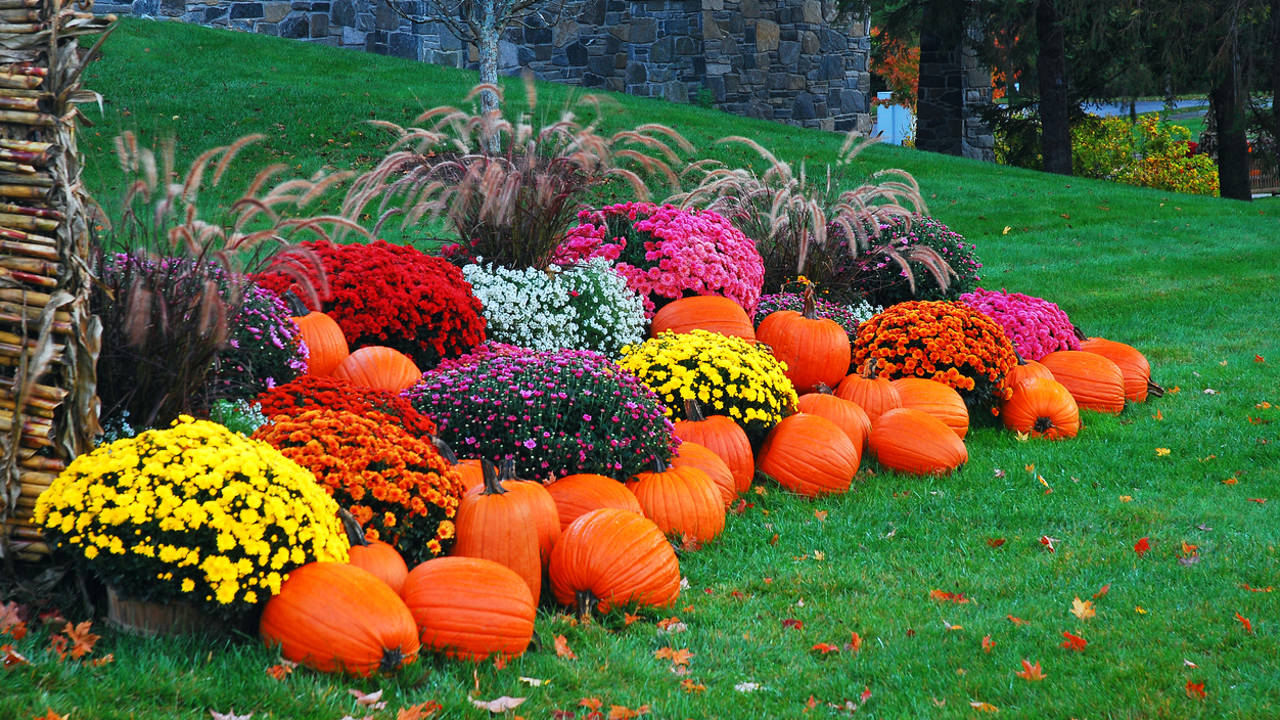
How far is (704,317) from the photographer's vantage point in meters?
7.94

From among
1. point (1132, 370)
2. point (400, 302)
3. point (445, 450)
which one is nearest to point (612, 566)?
point (445, 450)

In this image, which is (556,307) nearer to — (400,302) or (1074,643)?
(400,302)

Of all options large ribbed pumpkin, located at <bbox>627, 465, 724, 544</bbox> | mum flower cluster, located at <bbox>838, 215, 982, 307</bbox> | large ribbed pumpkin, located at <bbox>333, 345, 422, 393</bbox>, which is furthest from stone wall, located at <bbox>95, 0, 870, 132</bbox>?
large ribbed pumpkin, located at <bbox>627, 465, 724, 544</bbox>

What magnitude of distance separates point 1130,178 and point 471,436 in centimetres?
2285

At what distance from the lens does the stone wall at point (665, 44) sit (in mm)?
24094

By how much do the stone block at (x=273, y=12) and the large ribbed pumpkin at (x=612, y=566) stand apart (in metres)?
22.2

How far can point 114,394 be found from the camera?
4.45 meters

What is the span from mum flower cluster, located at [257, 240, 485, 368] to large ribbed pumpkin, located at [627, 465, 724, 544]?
2.07 meters

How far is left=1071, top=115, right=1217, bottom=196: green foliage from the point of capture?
24422 millimetres

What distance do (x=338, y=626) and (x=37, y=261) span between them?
65.2 inches

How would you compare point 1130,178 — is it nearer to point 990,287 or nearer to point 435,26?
point 990,287

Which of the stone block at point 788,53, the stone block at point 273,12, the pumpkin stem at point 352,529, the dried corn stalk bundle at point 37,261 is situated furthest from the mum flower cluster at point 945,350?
the stone block at point 273,12

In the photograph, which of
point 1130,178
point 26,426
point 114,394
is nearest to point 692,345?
point 114,394

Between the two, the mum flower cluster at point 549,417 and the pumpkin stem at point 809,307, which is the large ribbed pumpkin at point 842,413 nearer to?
the pumpkin stem at point 809,307
